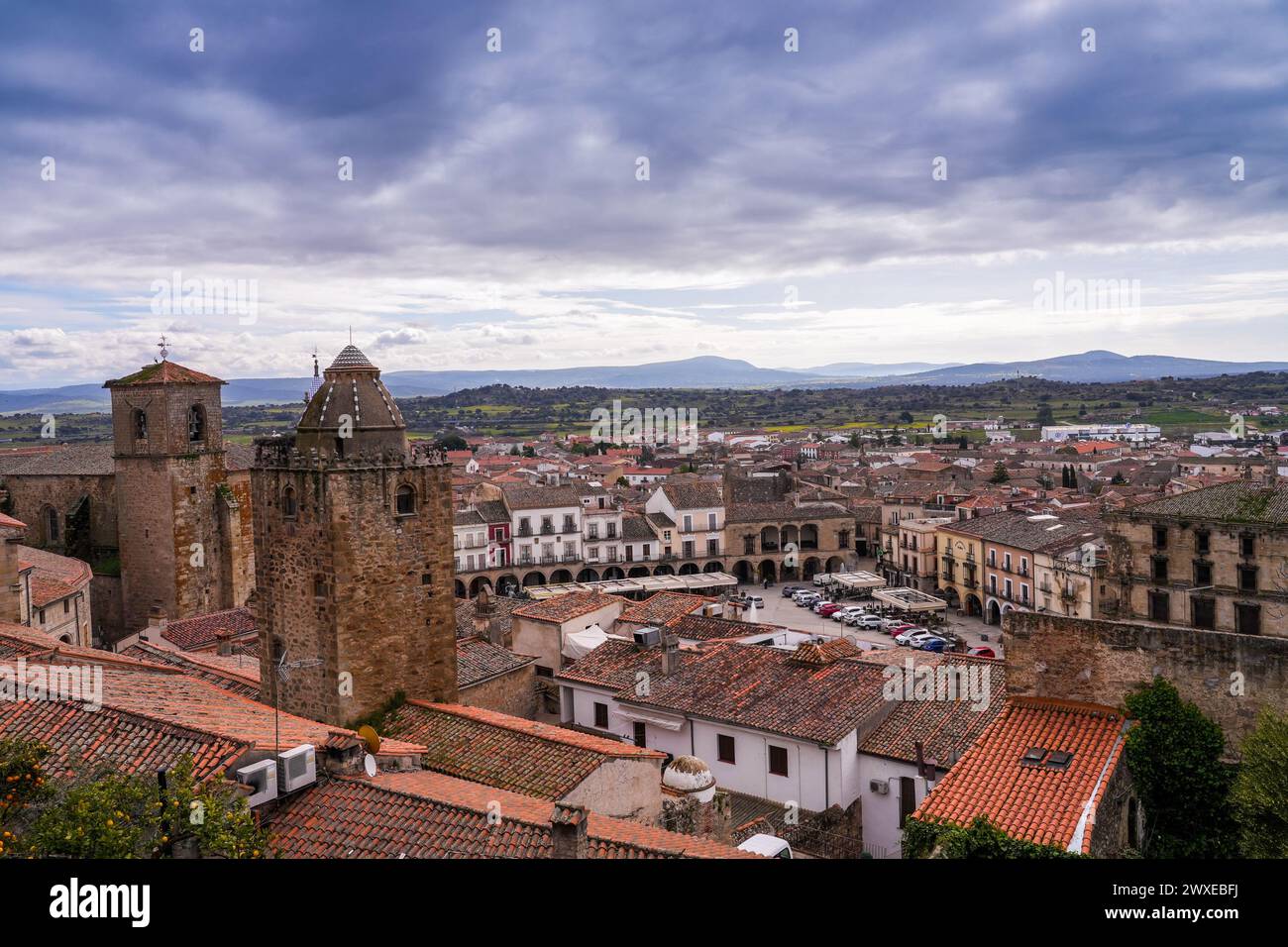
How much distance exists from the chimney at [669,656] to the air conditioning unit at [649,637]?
0.60 meters

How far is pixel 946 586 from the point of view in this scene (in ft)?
204

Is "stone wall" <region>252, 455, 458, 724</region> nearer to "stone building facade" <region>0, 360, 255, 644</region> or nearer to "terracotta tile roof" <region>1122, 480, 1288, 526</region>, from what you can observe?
"stone building facade" <region>0, 360, 255, 644</region>

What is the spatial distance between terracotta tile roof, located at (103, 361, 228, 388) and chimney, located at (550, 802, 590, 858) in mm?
32678

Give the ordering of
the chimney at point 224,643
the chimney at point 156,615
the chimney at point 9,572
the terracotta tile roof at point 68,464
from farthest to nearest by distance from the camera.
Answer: the terracotta tile roof at point 68,464, the chimney at point 156,615, the chimney at point 224,643, the chimney at point 9,572

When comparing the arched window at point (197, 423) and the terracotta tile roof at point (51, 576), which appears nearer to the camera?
the terracotta tile roof at point (51, 576)

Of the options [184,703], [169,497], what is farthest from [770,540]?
[184,703]

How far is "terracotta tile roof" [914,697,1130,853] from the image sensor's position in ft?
41.3

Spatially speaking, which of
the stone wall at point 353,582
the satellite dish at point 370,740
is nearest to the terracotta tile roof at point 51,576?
the stone wall at point 353,582

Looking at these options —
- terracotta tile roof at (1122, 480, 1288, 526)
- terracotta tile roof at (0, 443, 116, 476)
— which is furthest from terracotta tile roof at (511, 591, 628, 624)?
terracotta tile roof at (1122, 480, 1288, 526)

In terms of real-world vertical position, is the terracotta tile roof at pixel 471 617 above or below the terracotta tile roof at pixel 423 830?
below

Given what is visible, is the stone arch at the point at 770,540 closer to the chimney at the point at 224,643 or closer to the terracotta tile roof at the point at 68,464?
the terracotta tile roof at the point at 68,464

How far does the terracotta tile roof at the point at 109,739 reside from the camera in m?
11.1
